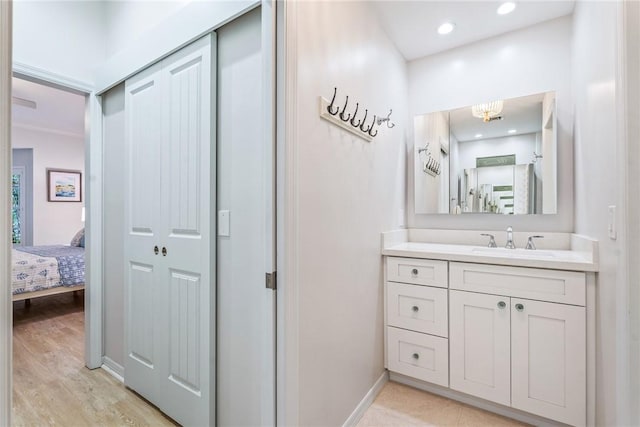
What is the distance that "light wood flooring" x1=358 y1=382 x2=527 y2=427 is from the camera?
1.69m

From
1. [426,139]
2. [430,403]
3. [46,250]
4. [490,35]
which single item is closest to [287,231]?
[430,403]

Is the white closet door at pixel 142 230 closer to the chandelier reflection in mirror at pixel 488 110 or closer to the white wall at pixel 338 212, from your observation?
the white wall at pixel 338 212

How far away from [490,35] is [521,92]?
1.59 feet

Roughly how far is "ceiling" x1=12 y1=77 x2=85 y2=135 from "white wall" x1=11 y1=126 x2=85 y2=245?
0.62ft

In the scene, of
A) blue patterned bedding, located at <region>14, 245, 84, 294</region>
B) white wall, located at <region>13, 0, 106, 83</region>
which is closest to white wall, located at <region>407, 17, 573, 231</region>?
white wall, located at <region>13, 0, 106, 83</region>

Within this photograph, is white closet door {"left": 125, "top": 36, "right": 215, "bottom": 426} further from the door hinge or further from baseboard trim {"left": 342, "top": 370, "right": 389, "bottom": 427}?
baseboard trim {"left": 342, "top": 370, "right": 389, "bottom": 427}

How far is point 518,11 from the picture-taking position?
1.99 metres

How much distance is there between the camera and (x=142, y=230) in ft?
6.15

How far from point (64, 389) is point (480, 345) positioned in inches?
103

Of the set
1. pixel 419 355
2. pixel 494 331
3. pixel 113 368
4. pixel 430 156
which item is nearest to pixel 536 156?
pixel 430 156

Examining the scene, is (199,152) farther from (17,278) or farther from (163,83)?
(17,278)

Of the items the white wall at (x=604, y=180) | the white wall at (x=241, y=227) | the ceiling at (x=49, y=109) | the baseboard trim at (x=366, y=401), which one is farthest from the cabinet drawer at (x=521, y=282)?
the ceiling at (x=49, y=109)

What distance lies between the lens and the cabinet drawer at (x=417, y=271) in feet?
6.15

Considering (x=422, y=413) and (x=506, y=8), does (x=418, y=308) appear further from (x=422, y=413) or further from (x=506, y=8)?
(x=506, y=8)
